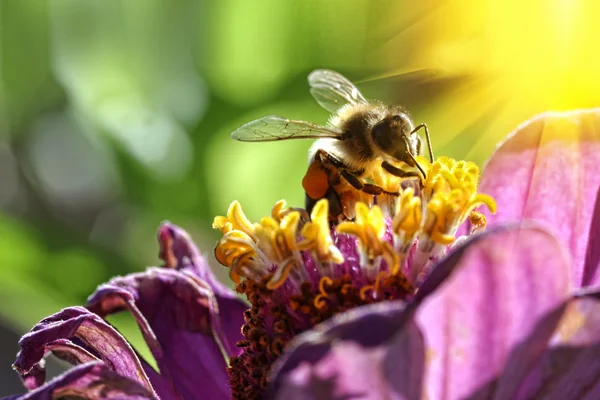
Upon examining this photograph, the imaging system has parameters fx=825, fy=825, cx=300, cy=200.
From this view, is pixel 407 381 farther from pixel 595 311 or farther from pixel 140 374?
pixel 140 374

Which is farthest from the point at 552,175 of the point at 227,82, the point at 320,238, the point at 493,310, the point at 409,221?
the point at 227,82

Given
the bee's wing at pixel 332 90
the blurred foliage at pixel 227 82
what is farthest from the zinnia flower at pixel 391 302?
the blurred foliage at pixel 227 82

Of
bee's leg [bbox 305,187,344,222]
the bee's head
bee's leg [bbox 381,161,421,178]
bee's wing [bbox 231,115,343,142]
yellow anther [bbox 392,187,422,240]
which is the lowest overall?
yellow anther [bbox 392,187,422,240]

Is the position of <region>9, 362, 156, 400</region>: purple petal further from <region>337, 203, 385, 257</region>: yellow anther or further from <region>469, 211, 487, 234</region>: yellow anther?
<region>469, 211, 487, 234</region>: yellow anther

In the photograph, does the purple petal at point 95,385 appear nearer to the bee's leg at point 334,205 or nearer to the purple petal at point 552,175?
the bee's leg at point 334,205

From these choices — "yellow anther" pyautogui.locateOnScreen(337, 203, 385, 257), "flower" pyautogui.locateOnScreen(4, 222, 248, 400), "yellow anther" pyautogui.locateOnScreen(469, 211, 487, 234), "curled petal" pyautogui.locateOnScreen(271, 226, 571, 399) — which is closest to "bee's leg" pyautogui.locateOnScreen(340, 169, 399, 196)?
"yellow anther" pyautogui.locateOnScreen(469, 211, 487, 234)

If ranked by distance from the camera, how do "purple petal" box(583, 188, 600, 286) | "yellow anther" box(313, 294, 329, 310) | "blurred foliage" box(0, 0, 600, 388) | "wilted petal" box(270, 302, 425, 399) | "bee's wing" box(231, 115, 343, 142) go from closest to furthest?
"wilted petal" box(270, 302, 425, 399) → "yellow anther" box(313, 294, 329, 310) → "purple petal" box(583, 188, 600, 286) → "bee's wing" box(231, 115, 343, 142) → "blurred foliage" box(0, 0, 600, 388)

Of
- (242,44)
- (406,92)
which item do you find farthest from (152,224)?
(406,92)

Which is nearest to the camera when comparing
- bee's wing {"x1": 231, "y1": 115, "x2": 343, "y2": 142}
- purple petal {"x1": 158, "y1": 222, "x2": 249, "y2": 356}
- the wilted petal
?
the wilted petal

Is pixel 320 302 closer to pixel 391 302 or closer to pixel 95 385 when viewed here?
pixel 391 302
